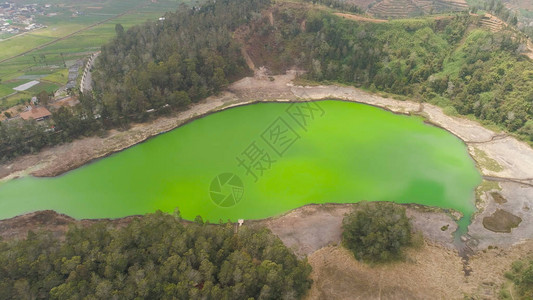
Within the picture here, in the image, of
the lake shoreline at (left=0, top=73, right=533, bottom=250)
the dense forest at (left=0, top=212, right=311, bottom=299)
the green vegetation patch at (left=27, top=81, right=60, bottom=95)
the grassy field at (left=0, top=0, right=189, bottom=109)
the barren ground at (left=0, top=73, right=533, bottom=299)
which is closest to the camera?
the dense forest at (left=0, top=212, right=311, bottom=299)

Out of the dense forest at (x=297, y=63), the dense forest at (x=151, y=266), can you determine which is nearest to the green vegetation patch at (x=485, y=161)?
the dense forest at (x=297, y=63)

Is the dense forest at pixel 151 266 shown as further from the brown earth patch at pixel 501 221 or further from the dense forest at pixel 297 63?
the dense forest at pixel 297 63

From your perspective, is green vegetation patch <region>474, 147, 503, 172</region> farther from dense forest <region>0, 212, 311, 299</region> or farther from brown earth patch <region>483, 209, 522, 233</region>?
dense forest <region>0, 212, 311, 299</region>

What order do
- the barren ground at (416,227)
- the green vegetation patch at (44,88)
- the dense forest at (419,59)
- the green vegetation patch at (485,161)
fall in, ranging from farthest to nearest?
the green vegetation patch at (44,88) → the dense forest at (419,59) → the green vegetation patch at (485,161) → the barren ground at (416,227)

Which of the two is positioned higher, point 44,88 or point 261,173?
point 44,88

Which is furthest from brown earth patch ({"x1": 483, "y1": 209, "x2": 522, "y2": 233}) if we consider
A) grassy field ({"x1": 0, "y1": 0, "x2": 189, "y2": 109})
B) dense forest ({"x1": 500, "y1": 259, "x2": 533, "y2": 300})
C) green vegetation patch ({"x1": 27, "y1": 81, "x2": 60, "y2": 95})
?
grassy field ({"x1": 0, "y1": 0, "x2": 189, "y2": 109})

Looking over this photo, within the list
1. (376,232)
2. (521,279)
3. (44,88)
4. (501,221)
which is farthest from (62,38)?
(521,279)

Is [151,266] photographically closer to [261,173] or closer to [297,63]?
[261,173]
